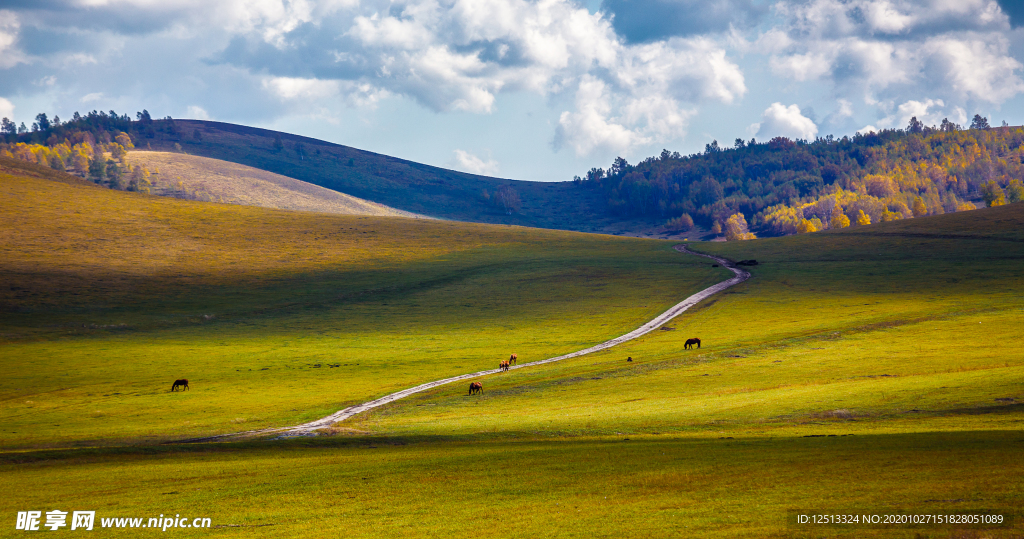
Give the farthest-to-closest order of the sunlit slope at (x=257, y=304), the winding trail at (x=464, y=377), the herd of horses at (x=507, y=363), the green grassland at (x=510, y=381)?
the sunlit slope at (x=257, y=304) → the herd of horses at (x=507, y=363) → the winding trail at (x=464, y=377) → the green grassland at (x=510, y=381)

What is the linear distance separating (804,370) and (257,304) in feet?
216

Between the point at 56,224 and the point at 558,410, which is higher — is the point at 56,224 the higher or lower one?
the higher one

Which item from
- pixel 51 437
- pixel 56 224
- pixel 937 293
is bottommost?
pixel 51 437

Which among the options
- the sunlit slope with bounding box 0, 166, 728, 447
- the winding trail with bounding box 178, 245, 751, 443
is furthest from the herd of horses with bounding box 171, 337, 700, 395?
the sunlit slope with bounding box 0, 166, 728, 447

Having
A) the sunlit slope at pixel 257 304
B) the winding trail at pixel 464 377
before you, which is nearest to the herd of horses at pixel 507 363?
the winding trail at pixel 464 377

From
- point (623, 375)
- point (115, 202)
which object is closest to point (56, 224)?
point (115, 202)

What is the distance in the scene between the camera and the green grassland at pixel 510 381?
1859cm

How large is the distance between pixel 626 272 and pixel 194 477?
268 ft

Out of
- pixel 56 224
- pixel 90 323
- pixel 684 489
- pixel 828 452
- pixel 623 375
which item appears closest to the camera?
pixel 684 489

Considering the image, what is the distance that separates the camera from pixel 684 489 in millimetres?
18938

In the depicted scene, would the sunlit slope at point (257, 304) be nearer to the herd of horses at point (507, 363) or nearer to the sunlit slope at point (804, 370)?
the herd of horses at point (507, 363)

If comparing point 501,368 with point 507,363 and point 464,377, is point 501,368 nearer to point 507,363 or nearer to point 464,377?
point 507,363

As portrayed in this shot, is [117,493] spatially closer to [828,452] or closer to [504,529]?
A: [504,529]

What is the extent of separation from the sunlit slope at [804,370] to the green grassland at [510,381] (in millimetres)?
313
